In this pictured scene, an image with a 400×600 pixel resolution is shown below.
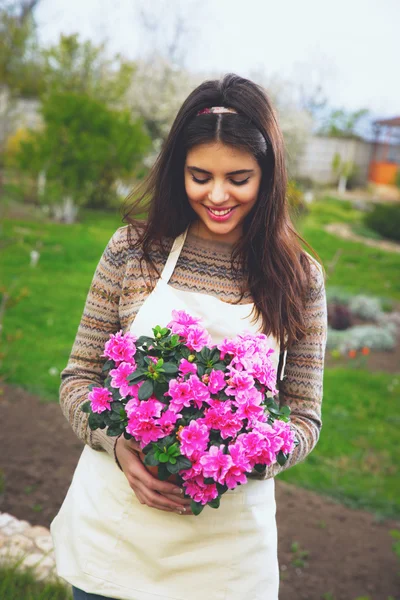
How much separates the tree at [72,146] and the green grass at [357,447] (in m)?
7.24

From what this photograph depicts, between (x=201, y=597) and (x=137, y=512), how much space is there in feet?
0.85

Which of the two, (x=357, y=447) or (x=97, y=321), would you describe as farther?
(x=357, y=447)

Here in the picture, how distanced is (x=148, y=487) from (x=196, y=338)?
1.16 ft

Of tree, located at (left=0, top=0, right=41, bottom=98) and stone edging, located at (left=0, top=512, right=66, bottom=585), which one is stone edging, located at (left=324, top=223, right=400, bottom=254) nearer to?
tree, located at (left=0, top=0, right=41, bottom=98)

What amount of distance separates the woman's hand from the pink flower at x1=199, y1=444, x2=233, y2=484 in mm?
140

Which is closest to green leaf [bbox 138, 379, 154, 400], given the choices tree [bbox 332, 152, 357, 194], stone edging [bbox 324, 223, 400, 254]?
stone edging [bbox 324, 223, 400, 254]

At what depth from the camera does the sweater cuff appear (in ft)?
5.11

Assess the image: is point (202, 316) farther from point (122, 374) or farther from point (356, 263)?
point (356, 263)

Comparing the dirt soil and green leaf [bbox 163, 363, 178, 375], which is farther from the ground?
green leaf [bbox 163, 363, 178, 375]

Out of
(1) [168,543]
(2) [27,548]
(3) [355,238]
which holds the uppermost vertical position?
(1) [168,543]

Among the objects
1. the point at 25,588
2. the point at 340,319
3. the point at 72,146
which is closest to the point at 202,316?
the point at 25,588

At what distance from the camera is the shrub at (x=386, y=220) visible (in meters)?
15.3

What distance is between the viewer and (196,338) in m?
1.41

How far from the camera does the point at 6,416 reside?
15.4 feet
